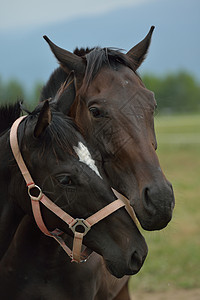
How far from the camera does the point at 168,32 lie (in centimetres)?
18850

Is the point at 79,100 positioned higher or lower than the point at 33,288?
higher

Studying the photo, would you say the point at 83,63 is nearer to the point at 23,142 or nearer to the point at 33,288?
the point at 23,142

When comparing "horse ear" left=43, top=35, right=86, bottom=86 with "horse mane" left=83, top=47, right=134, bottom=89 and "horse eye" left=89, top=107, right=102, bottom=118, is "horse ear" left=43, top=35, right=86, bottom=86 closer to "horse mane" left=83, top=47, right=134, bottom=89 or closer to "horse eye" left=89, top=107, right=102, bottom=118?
"horse mane" left=83, top=47, right=134, bottom=89

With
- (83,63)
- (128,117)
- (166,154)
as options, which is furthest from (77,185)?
(166,154)

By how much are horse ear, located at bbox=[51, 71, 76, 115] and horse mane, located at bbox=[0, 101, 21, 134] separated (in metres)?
0.35

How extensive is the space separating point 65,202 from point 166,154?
17.2 meters

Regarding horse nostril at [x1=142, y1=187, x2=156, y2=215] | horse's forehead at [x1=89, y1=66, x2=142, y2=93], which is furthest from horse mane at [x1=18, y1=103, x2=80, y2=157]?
horse nostril at [x1=142, y1=187, x2=156, y2=215]

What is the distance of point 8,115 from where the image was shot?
10.8ft

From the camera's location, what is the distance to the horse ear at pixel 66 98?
10.4 ft

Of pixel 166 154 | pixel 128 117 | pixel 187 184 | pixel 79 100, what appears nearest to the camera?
pixel 128 117

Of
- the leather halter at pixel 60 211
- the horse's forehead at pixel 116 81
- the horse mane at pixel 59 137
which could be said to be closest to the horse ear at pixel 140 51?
the horse's forehead at pixel 116 81

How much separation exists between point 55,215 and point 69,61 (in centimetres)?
128

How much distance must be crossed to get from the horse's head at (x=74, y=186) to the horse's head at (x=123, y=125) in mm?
171

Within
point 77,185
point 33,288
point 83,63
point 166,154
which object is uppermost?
point 83,63
